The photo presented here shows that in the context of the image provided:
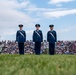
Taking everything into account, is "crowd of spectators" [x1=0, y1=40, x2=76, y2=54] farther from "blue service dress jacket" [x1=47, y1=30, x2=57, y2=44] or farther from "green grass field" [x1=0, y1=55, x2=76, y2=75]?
"green grass field" [x1=0, y1=55, x2=76, y2=75]

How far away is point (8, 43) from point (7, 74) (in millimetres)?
34528

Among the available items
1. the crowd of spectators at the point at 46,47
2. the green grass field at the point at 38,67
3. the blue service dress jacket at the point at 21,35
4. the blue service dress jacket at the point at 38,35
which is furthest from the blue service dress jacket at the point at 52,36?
the green grass field at the point at 38,67

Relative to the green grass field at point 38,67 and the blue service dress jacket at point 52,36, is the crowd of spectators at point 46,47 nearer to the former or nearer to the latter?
the blue service dress jacket at point 52,36

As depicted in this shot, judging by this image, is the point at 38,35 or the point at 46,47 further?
the point at 46,47

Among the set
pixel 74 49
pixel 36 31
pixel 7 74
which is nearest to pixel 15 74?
pixel 7 74

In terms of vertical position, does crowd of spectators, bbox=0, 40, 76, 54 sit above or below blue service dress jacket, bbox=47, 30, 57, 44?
below

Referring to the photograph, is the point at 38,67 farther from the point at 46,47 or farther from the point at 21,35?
the point at 46,47

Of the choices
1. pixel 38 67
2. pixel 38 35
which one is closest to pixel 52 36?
pixel 38 35

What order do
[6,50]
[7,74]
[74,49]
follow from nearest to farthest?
1. [7,74]
2. [74,49]
3. [6,50]

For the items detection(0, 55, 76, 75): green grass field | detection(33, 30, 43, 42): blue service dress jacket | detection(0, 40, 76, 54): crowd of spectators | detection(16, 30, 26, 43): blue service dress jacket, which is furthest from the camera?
detection(0, 40, 76, 54): crowd of spectators

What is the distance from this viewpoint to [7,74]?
133 inches

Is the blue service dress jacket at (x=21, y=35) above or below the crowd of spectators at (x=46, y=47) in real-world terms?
above

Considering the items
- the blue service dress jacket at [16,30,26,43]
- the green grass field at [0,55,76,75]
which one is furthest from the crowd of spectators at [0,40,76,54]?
the green grass field at [0,55,76,75]

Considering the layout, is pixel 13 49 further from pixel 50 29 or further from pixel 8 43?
pixel 50 29
